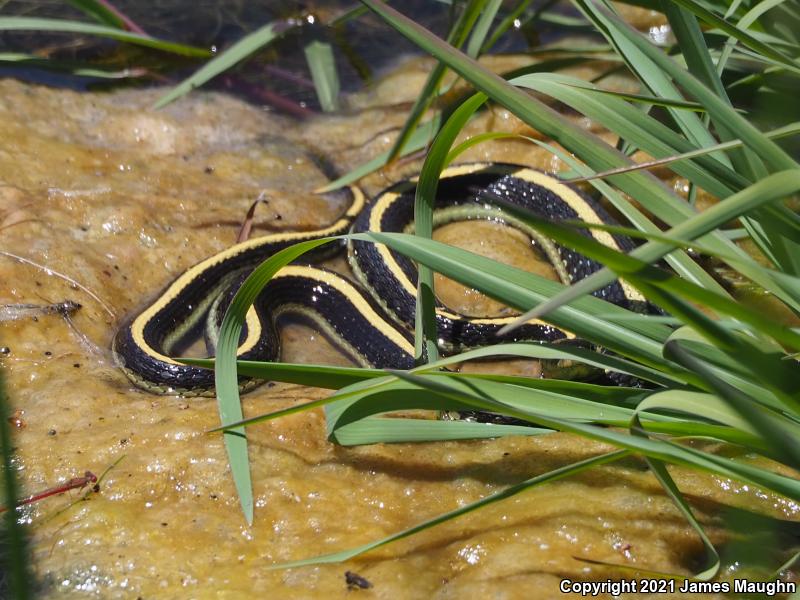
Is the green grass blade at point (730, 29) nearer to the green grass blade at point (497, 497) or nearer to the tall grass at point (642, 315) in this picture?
the tall grass at point (642, 315)

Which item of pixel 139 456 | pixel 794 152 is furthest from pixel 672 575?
pixel 794 152

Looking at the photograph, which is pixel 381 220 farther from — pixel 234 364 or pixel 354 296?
pixel 234 364

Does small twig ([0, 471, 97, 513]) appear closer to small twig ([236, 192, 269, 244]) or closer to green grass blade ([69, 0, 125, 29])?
small twig ([236, 192, 269, 244])

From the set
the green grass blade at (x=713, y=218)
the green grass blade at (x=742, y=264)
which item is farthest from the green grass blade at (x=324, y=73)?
the green grass blade at (x=713, y=218)

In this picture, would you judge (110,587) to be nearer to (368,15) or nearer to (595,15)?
(595,15)

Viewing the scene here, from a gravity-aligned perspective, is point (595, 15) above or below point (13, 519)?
above

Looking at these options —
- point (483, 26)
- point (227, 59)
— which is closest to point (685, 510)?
point (483, 26)
